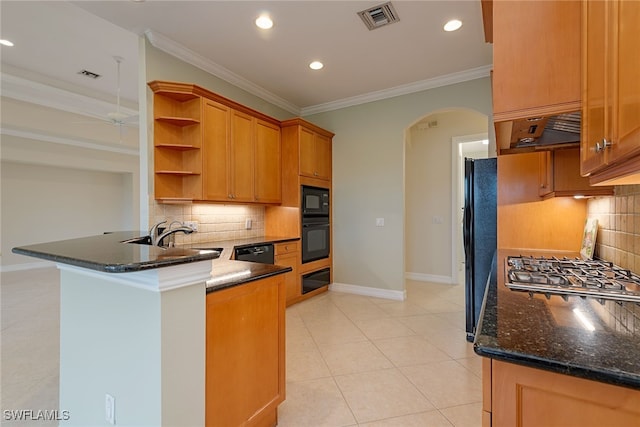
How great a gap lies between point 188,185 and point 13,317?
264 cm

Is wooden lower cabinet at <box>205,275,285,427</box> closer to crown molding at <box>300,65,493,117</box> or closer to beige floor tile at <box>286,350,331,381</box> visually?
beige floor tile at <box>286,350,331,381</box>

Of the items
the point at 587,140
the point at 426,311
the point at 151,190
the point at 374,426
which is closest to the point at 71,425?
the point at 374,426

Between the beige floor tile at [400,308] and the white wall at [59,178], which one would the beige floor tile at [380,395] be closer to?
the beige floor tile at [400,308]

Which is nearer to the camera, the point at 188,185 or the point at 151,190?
the point at 151,190

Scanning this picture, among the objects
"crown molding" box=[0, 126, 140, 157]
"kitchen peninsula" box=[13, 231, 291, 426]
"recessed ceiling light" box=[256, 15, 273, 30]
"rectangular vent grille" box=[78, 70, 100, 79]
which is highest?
"rectangular vent grille" box=[78, 70, 100, 79]

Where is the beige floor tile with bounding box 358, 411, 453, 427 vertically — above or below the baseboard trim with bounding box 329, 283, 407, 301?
below

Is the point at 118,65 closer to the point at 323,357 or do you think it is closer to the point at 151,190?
the point at 151,190

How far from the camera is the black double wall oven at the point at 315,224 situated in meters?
4.02

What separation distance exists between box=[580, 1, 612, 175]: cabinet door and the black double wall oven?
125 inches

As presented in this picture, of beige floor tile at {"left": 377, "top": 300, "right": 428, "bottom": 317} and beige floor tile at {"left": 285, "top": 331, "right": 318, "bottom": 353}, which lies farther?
beige floor tile at {"left": 377, "top": 300, "right": 428, "bottom": 317}

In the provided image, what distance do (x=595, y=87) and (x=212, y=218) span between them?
336 cm

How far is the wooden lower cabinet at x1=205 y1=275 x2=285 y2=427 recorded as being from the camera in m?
1.26

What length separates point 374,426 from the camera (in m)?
1.67

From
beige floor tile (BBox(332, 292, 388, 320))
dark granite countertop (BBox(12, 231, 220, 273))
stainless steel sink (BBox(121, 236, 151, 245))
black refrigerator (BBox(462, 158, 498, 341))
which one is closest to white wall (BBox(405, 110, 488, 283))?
beige floor tile (BBox(332, 292, 388, 320))
